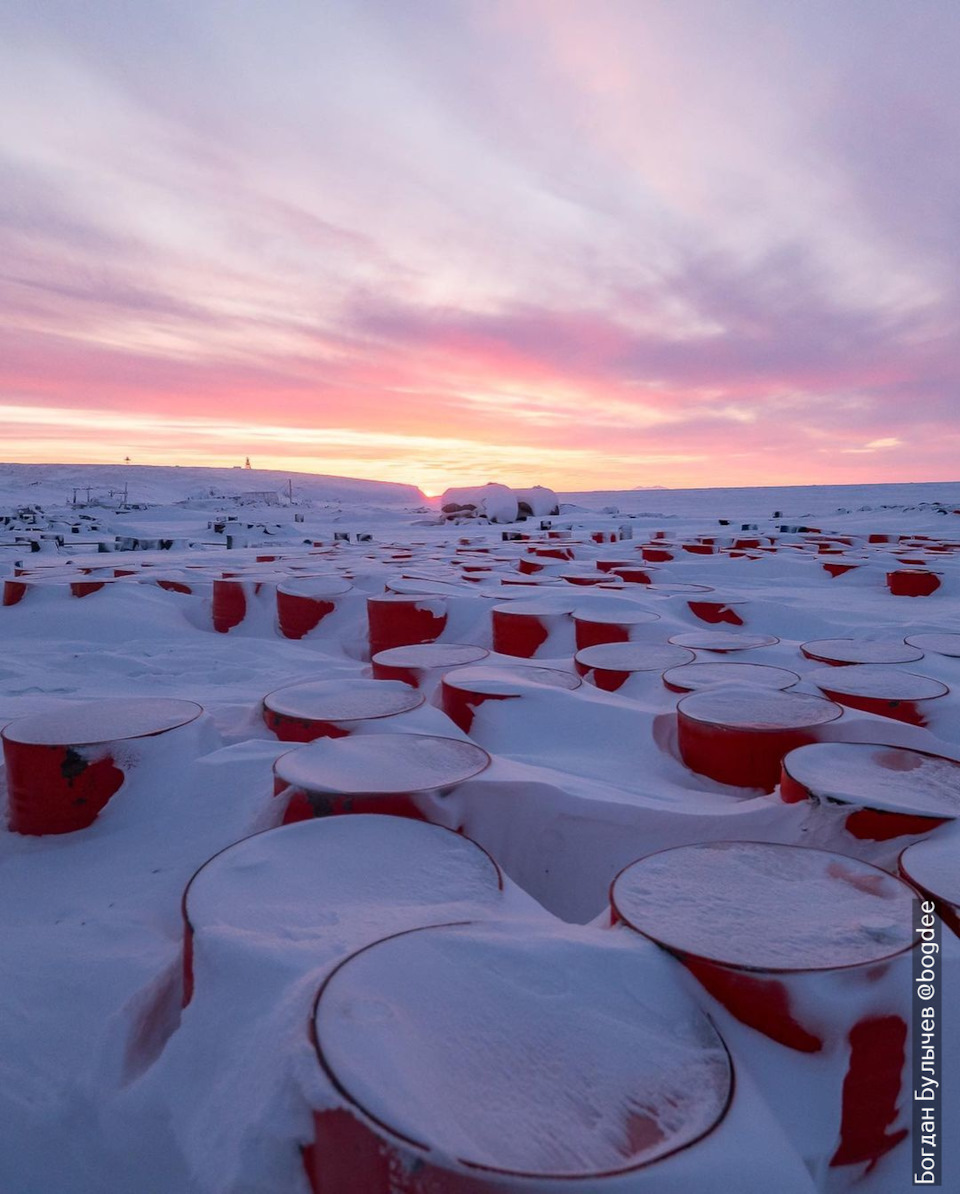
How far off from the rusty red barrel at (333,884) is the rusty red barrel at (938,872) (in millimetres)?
733

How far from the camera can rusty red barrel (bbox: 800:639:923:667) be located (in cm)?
297

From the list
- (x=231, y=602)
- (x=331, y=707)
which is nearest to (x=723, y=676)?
(x=331, y=707)

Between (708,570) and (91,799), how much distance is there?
5.97 metres

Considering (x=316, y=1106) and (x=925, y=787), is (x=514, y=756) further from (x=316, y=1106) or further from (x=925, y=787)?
(x=316, y=1106)

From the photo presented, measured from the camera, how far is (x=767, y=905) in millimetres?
1222

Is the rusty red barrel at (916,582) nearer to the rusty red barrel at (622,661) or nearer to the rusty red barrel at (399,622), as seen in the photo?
the rusty red barrel at (622,661)

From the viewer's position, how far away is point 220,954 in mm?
1146

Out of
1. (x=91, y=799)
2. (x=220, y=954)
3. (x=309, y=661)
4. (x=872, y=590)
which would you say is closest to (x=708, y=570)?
(x=872, y=590)

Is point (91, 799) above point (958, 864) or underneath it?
underneath

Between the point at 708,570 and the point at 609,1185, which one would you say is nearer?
the point at 609,1185

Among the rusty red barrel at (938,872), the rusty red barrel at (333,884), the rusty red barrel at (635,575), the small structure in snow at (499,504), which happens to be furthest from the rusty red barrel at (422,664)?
the small structure in snow at (499,504)

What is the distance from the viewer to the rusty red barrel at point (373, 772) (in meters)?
1.64

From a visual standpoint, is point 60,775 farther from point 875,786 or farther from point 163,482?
point 163,482

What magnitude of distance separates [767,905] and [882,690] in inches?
60.9
